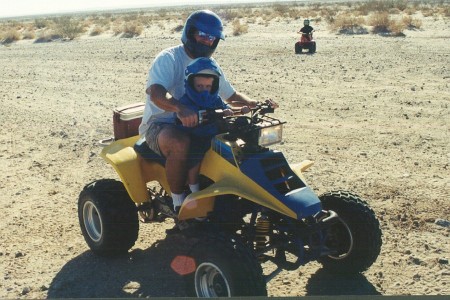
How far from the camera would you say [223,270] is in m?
3.70

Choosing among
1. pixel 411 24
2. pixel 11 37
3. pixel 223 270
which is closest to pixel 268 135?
pixel 223 270

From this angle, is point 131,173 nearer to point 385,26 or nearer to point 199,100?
point 199,100

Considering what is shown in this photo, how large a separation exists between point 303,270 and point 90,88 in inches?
429

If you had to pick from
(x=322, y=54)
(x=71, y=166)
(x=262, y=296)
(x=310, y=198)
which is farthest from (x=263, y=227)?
(x=322, y=54)

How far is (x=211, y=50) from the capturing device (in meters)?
4.82

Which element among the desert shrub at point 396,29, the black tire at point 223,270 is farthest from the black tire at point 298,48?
the black tire at point 223,270

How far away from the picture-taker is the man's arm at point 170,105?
4.10 m

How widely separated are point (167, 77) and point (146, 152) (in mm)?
662

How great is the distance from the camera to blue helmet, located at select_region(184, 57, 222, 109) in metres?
4.38

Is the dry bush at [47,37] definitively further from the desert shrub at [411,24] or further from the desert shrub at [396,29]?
the desert shrub at [411,24]

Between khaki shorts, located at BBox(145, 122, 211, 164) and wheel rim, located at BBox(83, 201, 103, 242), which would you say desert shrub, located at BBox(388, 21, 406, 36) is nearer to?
wheel rim, located at BBox(83, 201, 103, 242)

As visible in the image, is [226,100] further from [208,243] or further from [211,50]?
[208,243]

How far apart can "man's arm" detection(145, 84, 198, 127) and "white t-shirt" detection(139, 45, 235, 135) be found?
0.29ft

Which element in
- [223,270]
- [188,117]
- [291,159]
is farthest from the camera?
[291,159]
